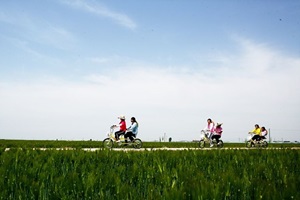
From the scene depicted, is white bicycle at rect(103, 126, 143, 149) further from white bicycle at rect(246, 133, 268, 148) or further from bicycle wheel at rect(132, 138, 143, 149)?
white bicycle at rect(246, 133, 268, 148)

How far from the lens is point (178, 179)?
394 cm

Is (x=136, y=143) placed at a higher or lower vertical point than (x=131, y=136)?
lower

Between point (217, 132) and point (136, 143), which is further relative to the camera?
point (217, 132)

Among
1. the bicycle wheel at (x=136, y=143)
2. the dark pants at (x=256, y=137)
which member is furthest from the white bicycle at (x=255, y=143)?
the bicycle wheel at (x=136, y=143)

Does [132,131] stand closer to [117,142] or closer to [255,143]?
[117,142]

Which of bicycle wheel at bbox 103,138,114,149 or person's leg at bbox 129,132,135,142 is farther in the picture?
bicycle wheel at bbox 103,138,114,149

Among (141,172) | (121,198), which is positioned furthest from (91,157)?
(121,198)

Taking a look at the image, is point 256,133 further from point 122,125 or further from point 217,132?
point 122,125

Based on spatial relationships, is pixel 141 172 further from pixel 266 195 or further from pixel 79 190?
pixel 266 195

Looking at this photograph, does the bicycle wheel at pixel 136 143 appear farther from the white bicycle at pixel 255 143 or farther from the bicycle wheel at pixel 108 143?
the white bicycle at pixel 255 143

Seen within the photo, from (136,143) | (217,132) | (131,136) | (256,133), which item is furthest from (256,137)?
(131,136)

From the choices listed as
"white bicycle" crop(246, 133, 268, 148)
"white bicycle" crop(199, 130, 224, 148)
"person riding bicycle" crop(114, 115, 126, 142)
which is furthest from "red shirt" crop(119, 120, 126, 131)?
"white bicycle" crop(246, 133, 268, 148)

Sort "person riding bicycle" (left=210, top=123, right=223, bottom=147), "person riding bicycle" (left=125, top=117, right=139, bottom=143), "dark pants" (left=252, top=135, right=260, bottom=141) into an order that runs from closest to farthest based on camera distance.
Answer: "person riding bicycle" (left=125, top=117, right=139, bottom=143), "person riding bicycle" (left=210, top=123, right=223, bottom=147), "dark pants" (left=252, top=135, right=260, bottom=141)

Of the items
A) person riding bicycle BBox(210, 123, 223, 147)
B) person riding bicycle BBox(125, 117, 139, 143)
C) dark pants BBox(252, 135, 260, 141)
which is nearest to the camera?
person riding bicycle BBox(125, 117, 139, 143)
